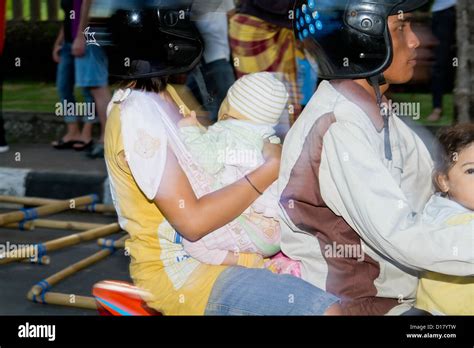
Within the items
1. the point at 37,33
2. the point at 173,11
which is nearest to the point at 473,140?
the point at 173,11

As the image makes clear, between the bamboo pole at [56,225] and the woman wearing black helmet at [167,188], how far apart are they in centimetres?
219

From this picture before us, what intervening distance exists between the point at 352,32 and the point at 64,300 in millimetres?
1903

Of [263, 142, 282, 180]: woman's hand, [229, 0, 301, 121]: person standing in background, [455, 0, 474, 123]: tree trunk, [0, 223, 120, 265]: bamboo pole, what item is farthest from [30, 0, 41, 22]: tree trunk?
[263, 142, 282, 180]: woman's hand

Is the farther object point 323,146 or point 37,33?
point 37,33

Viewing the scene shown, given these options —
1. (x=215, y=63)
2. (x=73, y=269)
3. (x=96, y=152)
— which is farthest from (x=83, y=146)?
(x=215, y=63)

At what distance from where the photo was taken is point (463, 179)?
2.16 metres

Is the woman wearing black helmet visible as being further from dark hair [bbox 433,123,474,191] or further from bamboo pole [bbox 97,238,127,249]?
bamboo pole [bbox 97,238,127,249]

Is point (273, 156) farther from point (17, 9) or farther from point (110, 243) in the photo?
point (17, 9)

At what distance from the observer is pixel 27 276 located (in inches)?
158

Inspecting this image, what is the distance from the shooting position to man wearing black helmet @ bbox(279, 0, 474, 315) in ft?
6.55

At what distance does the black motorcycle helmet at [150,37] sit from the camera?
7.11ft
